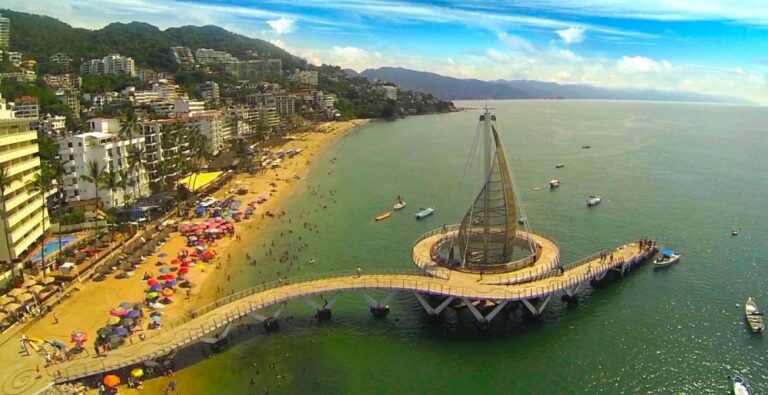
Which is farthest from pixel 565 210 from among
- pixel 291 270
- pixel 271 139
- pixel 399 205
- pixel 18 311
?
pixel 271 139

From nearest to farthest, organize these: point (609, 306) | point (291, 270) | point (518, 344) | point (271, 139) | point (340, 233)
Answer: point (518, 344) < point (609, 306) < point (291, 270) < point (340, 233) < point (271, 139)

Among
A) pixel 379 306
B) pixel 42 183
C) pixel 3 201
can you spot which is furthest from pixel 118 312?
pixel 379 306

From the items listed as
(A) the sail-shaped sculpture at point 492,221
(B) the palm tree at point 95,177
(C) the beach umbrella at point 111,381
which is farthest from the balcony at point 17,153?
(A) the sail-shaped sculpture at point 492,221

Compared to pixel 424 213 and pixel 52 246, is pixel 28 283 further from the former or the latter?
pixel 424 213

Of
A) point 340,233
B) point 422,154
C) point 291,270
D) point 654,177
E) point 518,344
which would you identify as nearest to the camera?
point 518,344

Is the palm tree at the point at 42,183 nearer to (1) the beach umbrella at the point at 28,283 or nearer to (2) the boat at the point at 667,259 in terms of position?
(1) the beach umbrella at the point at 28,283

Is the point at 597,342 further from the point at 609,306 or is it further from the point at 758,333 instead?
the point at 758,333
